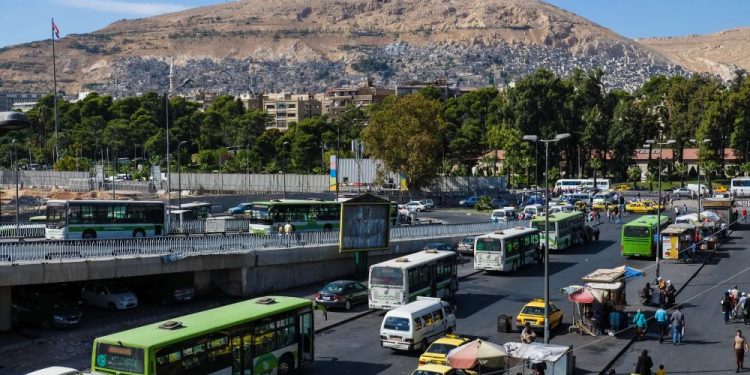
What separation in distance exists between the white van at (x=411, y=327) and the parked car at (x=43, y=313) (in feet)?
38.3

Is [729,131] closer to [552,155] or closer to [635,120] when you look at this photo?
[635,120]

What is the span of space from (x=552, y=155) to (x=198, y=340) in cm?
8472

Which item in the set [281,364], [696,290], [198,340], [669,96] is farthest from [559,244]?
[669,96]

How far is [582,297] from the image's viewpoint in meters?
28.2

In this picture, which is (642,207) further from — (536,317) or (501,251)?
(536,317)

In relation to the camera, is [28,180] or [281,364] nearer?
[281,364]

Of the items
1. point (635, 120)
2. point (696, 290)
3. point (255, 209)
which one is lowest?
point (696, 290)

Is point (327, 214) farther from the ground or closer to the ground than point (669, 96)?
closer to the ground

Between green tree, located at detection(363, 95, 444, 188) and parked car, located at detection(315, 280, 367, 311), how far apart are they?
159 feet

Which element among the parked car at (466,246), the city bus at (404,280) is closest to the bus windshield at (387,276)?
the city bus at (404,280)

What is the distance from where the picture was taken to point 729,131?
100875mm

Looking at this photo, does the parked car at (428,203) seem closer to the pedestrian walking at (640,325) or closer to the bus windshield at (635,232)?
the bus windshield at (635,232)

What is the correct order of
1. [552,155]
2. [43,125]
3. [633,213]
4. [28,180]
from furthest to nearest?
[43,125]
[28,180]
[552,155]
[633,213]

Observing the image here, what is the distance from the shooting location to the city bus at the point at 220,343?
18891 millimetres
